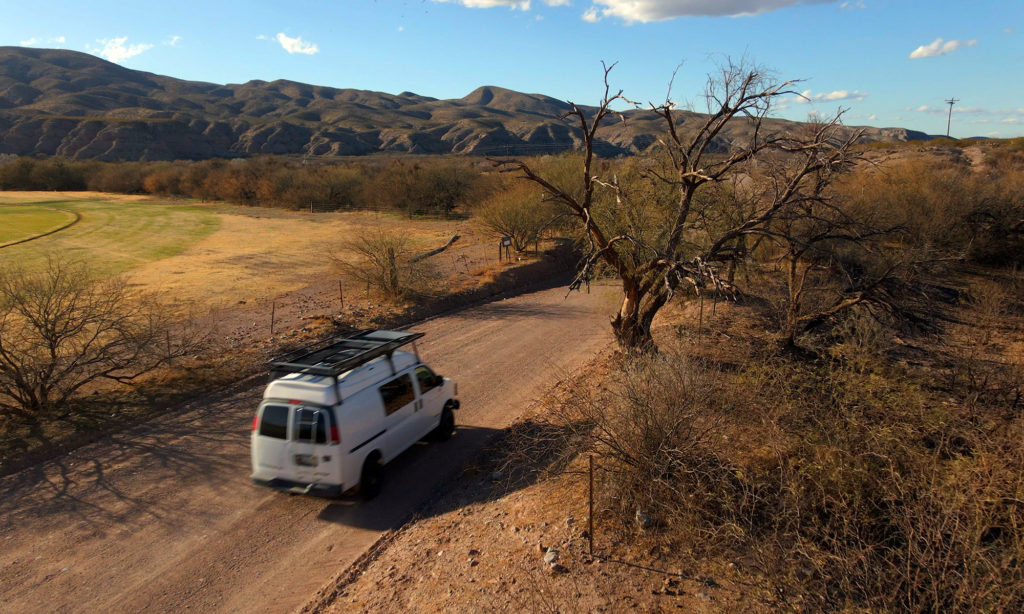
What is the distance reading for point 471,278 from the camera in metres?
22.3

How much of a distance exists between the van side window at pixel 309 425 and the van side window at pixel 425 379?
1.95 meters

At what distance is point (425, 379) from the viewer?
879cm

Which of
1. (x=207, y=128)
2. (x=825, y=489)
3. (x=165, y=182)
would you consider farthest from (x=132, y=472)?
(x=207, y=128)

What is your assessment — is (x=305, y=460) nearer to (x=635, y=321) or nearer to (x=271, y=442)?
(x=271, y=442)

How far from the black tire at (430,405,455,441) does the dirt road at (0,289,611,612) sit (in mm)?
132

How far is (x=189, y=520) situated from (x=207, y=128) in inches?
5776

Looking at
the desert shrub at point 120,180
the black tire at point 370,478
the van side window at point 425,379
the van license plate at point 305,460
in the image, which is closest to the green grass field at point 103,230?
the desert shrub at point 120,180

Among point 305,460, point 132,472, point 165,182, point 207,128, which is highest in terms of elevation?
point 207,128

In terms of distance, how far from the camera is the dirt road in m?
5.88

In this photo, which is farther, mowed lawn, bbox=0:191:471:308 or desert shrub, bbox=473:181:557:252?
desert shrub, bbox=473:181:557:252

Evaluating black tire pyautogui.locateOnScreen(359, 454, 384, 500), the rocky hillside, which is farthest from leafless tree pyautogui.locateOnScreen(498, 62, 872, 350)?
the rocky hillside

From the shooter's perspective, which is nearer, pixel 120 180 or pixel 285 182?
pixel 285 182

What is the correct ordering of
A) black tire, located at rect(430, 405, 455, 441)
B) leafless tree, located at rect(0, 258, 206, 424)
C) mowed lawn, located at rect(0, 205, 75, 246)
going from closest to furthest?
black tire, located at rect(430, 405, 455, 441) → leafless tree, located at rect(0, 258, 206, 424) → mowed lawn, located at rect(0, 205, 75, 246)

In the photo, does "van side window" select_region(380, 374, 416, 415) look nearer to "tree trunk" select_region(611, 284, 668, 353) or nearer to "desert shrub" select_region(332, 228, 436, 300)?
"tree trunk" select_region(611, 284, 668, 353)
